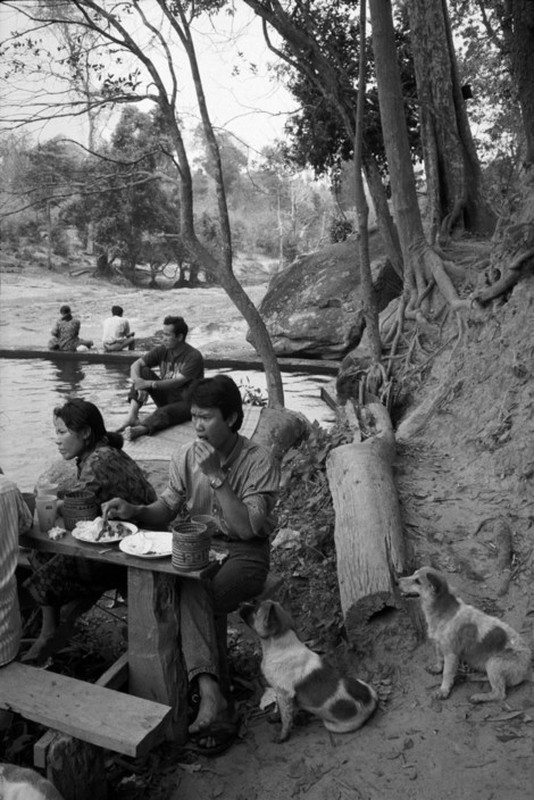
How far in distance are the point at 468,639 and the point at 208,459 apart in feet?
4.57

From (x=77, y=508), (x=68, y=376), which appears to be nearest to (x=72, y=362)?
(x=68, y=376)

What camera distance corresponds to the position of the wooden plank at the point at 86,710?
2.44 metres

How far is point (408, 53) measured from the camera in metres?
12.7

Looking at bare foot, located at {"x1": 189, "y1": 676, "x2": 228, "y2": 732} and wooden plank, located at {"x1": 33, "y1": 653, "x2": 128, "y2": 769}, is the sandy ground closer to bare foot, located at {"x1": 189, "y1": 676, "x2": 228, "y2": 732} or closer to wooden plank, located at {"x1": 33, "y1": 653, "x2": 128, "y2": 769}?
bare foot, located at {"x1": 189, "y1": 676, "x2": 228, "y2": 732}

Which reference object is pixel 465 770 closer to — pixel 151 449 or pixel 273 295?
pixel 151 449

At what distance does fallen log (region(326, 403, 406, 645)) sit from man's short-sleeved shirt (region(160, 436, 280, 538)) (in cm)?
64

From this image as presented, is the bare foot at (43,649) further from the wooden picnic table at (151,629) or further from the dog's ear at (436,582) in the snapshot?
the dog's ear at (436,582)

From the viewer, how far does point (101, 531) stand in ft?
9.95

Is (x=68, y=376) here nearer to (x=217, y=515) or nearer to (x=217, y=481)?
(x=217, y=515)

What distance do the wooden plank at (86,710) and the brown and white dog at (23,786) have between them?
9.7 inches

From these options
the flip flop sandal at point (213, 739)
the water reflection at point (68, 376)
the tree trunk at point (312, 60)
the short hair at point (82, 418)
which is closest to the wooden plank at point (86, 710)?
the flip flop sandal at point (213, 739)

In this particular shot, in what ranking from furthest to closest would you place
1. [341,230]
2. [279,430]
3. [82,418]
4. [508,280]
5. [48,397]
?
[341,230]
[48,397]
[279,430]
[508,280]
[82,418]

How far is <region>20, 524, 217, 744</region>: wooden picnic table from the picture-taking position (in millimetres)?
2918

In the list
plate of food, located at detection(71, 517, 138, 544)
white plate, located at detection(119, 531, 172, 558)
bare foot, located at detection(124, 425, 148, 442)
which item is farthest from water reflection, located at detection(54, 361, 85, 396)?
white plate, located at detection(119, 531, 172, 558)
